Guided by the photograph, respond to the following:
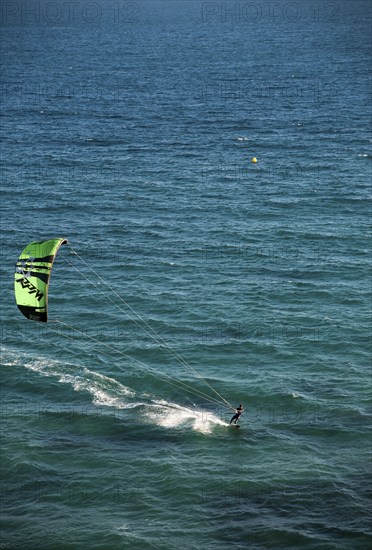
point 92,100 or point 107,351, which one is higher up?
point 92,100

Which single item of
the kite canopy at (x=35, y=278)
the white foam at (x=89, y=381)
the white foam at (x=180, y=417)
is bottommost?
the white foam at (x=180, y=417)

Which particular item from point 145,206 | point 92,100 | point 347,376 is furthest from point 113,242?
point 92,100

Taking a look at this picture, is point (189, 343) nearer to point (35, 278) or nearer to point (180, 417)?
point (180, 417)

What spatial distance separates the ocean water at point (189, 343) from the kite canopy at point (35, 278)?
1057cm

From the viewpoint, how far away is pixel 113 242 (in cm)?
9088

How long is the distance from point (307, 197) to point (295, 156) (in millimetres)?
18578

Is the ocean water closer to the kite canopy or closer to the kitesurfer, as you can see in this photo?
the kitesurfer

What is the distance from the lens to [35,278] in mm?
53281

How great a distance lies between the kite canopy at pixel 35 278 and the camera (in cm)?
5309

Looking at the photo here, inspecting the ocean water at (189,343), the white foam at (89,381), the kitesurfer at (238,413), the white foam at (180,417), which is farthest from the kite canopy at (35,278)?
the kitesurfer at (238,413)

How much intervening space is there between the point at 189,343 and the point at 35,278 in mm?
20706

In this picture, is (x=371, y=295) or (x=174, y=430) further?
(x=371, y=295)

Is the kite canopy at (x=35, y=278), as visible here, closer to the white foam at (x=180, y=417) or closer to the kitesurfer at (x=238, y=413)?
the white foam at (x=180, y=417)

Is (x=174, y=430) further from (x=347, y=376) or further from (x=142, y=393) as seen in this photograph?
(x=347, y=376)
